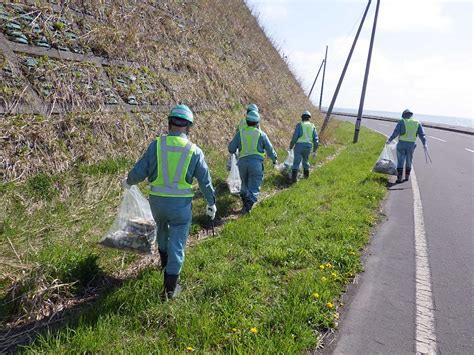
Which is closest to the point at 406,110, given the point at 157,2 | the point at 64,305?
the point at 157,2

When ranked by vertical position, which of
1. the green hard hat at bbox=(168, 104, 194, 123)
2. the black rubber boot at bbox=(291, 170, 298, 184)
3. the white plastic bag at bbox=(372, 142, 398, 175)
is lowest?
the black rubber boot at bbox=(291, 170, 298, 184)

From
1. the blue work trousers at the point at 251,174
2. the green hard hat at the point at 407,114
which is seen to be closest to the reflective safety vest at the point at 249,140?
the blue work trousers at the point at 251,174

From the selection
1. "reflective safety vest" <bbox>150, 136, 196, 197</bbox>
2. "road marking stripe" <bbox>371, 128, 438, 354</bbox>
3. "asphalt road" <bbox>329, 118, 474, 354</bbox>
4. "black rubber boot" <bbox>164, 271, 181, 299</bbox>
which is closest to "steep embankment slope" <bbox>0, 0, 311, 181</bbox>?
"reflective safety vest" <bbox>150, 136, 196, 197</bbox>

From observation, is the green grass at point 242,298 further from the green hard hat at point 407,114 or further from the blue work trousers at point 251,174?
the green hard hat at point 407,114

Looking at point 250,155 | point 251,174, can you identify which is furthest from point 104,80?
point 251,174

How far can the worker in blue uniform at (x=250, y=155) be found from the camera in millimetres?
6613

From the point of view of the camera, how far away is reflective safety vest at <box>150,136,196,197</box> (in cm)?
346

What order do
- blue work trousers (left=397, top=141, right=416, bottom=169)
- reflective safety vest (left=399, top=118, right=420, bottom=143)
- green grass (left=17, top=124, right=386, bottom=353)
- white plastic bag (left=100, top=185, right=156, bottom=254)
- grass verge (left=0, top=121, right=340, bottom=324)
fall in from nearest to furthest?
green grass (left=17, top=124, right=386, bottom=353), grass verge (left=0, top=121, right=340, bottom=324), white plastic bag (left=100, top=185, right=156, bottom=254), reflective safety vest (left=399, top=118, right=420, bottom=143), blue work trousers (left=397, top=141, right=416, bottom=169)

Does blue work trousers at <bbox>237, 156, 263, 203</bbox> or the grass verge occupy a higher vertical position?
blue work trousers at <bbox>237, 156, 263, 203</bbox>

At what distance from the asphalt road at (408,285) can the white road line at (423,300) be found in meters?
0.04

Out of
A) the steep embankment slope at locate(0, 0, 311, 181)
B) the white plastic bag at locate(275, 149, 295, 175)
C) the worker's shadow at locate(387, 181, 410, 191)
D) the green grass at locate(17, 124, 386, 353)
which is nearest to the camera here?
the green grass at locate(17, 124, 386, 353)

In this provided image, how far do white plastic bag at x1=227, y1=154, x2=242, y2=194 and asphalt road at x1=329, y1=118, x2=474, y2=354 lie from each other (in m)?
2.76

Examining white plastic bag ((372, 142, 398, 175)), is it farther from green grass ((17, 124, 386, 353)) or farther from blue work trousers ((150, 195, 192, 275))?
blue work trousers ((150, 195, 192, 275))

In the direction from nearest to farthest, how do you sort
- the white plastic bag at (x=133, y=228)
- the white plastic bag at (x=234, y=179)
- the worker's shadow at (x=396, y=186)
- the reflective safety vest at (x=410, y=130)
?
the white plastic bag at (x=133, y=228) < the white plastic bag at (x=234, y=179) < the worker's shadow at (x=396, y=186) < the reflective safety vest at (x=410, y=130)
